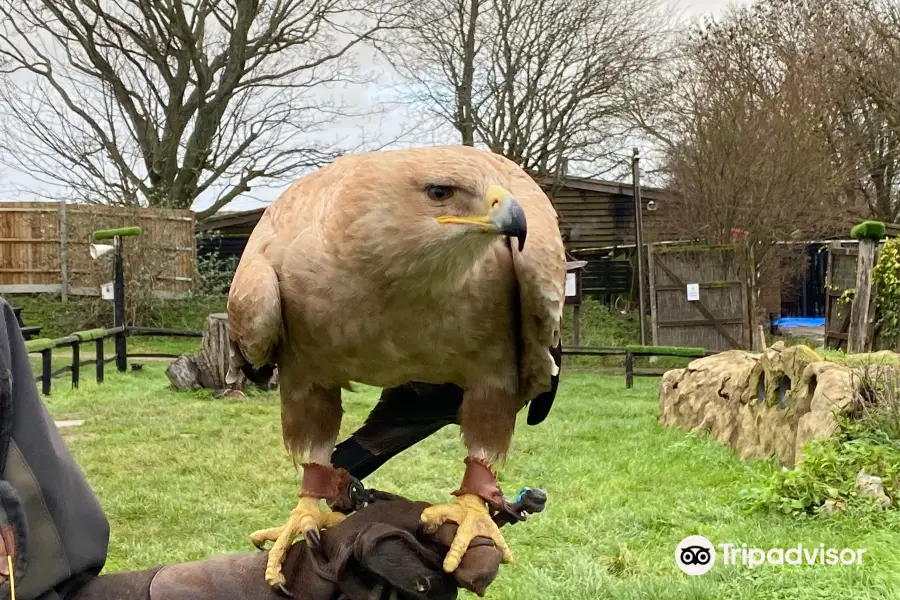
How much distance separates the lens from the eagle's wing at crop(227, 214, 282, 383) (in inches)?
69.3

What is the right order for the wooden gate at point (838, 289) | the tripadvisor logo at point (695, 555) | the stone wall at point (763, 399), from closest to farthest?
1. the tripadvisor logo at point (695, 555)
2. the stone wall at point (763, 399)
3. the wooden gate at point (838, 289)

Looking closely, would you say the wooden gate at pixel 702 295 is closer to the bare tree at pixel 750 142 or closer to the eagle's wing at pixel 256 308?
the bare tree at pixel 750 142

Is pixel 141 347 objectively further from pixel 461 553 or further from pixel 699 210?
pixel 461 553

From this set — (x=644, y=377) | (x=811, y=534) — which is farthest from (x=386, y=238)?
(x=644, y=377)

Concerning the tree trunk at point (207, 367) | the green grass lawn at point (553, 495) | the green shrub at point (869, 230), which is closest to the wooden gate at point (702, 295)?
the green shrub at point (869, 230)

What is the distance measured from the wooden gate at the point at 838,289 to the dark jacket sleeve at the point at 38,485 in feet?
38.2

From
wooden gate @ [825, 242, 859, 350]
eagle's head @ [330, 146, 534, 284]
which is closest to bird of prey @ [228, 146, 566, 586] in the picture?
eagle's head @ [330, 146, 534, 284]

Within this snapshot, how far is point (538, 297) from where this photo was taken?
5.96 feet

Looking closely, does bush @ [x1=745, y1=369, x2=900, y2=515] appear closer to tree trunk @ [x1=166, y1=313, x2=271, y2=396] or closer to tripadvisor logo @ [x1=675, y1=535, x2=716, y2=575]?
tripadvisor logo @ [x1=675, y1=535, x2=716, y2=575]

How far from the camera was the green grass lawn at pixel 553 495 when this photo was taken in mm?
3777

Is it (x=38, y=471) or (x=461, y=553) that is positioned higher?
(x=38, y=471)

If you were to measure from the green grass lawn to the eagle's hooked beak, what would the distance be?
8.48 ft

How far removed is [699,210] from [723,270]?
133 cm

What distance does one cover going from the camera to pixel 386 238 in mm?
1688
